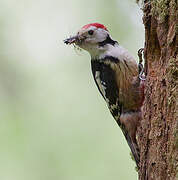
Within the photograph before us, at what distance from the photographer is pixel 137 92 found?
377cm

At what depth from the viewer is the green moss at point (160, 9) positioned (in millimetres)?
2797

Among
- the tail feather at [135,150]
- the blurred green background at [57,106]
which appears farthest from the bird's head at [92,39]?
the blurred green background at [57,106]

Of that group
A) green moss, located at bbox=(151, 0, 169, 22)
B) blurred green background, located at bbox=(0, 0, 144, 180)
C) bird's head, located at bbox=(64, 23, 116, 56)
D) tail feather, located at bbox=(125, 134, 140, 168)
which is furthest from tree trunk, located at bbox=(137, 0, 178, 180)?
blurred green background, located at bbox=(0, 0, 144, 180)

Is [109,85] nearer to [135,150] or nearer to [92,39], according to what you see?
[92,39]

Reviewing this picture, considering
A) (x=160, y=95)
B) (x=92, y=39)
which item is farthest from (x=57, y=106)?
(x=160, y=95)

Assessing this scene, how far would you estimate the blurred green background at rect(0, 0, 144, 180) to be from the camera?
6184 mm

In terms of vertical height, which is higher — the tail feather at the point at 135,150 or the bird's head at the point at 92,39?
the bird's head at the point at 92,39

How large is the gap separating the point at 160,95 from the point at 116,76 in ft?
3.37

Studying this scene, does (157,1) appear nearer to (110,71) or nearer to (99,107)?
(110,71)

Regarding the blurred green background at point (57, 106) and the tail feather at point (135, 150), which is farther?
the blurred green background at point (57, 106)

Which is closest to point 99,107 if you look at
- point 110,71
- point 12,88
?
point 12,88

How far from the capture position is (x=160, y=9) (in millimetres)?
2852

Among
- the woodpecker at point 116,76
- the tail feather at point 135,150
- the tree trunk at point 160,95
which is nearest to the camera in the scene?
the tree trunk at point 160,95

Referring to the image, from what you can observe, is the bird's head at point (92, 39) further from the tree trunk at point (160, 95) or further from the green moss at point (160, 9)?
the green moss at point (160, 9)
